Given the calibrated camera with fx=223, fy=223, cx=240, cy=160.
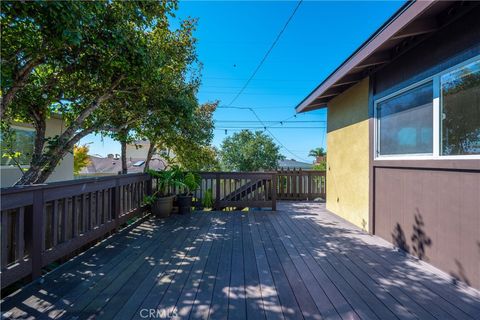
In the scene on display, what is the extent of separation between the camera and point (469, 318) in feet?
5.43

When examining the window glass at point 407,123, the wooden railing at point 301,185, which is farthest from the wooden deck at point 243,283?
the wooden railing at point 301,185

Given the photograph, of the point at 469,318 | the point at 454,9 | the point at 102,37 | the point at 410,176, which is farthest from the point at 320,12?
the point at 469,318

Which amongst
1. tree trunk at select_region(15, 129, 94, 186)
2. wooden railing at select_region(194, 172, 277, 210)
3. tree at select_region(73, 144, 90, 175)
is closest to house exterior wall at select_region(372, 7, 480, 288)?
wooden railing at select_region(194, 172, 277, 210)

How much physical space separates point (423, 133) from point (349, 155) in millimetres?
1837

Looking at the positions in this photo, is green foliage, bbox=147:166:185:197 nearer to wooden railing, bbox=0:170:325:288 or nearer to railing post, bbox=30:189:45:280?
wooden railing, bbox=0:170:325:288

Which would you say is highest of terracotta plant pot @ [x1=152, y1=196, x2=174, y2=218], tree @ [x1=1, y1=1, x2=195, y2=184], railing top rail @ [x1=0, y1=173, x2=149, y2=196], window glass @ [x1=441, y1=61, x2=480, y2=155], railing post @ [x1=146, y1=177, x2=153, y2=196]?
tree @ [x1=1, y1=1, x2=195, y2=184]

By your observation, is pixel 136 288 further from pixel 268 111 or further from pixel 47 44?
pixel 268 111

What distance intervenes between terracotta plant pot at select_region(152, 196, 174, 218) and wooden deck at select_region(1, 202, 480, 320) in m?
1.28

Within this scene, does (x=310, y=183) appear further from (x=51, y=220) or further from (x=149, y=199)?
(x=51, y=220)

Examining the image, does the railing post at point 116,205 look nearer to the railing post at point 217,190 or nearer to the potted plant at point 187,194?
the potted plant at point 187,194

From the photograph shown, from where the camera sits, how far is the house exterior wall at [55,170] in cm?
537

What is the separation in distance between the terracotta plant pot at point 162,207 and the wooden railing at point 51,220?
1.07 meters

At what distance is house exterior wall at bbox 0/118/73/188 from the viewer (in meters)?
5.37

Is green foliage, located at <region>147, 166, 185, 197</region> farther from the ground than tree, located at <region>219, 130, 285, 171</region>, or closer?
closer
